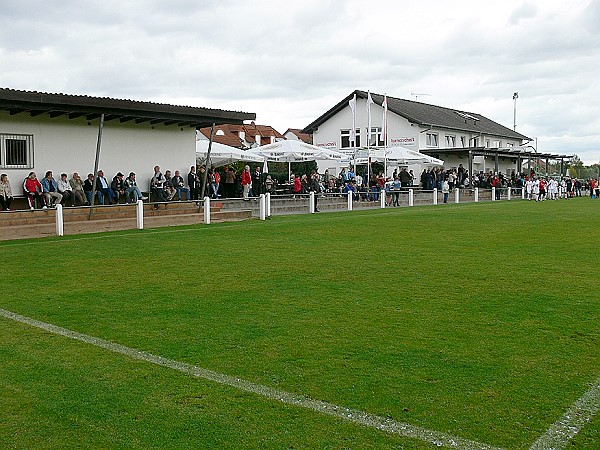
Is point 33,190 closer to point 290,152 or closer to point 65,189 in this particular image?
point 65,189

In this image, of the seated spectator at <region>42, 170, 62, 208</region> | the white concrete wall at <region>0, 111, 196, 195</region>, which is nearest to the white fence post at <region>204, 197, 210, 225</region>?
the white concrete wall at <region>0, 111, 196, 195</region>

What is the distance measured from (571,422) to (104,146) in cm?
1949

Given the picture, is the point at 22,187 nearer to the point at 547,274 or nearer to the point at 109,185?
the point at 109,185

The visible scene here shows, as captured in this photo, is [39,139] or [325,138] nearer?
[39,139]

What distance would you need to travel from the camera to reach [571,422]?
4484 mm

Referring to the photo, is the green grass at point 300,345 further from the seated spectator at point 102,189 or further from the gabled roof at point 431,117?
the gabled roof at point 431,117

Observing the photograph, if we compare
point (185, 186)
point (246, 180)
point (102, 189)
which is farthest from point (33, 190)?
point (246, 180)

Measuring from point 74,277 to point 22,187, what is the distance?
34.2ft

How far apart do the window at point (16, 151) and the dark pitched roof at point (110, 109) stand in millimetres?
774

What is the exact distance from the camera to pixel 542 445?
4137mm

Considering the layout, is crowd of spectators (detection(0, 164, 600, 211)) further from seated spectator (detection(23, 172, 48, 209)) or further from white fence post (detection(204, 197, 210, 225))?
white fence post (detection(204, 197, 210, 225))

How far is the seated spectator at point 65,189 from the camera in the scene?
1997cm

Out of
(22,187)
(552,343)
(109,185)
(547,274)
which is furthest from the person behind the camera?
(109,185)

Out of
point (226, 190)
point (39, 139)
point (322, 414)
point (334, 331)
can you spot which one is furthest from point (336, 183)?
point (322, 414)
